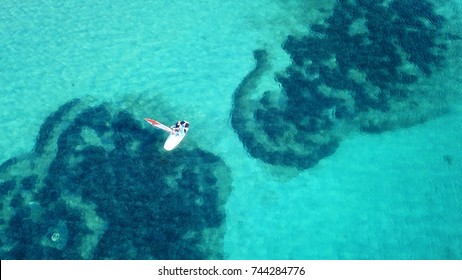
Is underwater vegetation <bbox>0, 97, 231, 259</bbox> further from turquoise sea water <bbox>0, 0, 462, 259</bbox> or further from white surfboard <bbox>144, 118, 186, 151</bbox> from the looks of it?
white surfboard <bbox>144, 118, 186, 151</bbox>

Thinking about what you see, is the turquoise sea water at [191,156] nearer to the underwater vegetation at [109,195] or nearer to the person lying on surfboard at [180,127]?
the underwater vegetation at [109,195]

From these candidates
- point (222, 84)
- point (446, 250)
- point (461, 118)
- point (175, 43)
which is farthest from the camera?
point (175, 43)

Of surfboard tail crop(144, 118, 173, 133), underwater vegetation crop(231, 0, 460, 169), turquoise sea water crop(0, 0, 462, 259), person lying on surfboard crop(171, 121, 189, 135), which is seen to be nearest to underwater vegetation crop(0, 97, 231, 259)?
turquoise sea water crop(0, 0, 462, 259)

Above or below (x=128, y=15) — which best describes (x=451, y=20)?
above

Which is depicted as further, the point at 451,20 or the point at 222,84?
the point at 451,20

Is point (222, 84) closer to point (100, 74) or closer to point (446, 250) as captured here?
point (100, 74)

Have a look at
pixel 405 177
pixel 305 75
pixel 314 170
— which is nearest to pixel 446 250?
pixel 405 177
